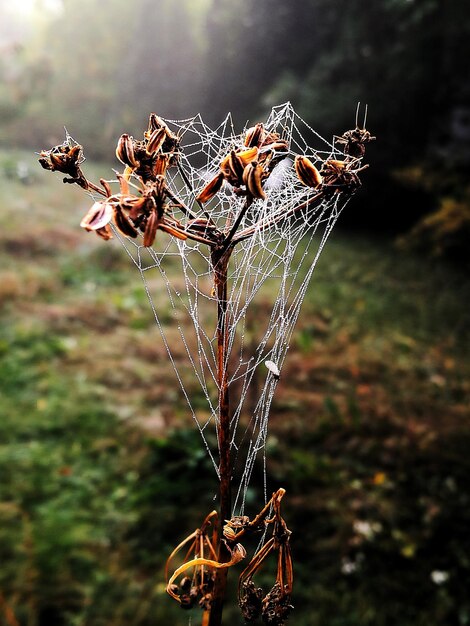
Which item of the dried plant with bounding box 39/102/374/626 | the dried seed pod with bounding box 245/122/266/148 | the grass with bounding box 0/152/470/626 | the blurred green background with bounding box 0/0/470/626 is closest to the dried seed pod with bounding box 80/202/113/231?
the dried plant with bounding box 39/102/374/626

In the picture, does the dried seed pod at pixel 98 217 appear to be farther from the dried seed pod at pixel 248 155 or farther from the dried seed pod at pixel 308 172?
the dried seed pod at pixel 308 172

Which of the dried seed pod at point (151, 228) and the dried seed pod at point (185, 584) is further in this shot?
the dried seed pod at point (185, 584)

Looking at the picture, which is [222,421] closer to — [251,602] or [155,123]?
[251,602]

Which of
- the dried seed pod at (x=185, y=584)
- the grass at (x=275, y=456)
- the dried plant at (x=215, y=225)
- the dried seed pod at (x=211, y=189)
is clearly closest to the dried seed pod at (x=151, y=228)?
the dried plant at (x=215, y=225)

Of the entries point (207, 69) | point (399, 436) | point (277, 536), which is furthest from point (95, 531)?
point (207, 69)

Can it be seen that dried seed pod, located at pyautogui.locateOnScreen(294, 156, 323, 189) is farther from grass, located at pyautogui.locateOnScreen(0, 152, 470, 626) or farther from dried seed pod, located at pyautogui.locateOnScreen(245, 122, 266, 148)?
grass, located at pyautogui.locateOnScreen(0, 152, 470, 626)
